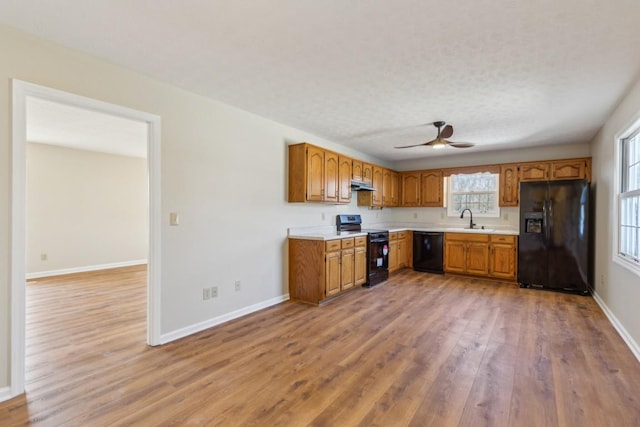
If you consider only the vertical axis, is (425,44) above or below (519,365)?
above

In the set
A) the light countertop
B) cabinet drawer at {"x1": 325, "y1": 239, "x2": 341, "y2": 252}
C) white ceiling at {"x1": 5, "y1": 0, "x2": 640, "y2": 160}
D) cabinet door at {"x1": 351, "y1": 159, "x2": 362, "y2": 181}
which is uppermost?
white ceiling at {"x1": 5, "y1": 0, "x2": 640, "y2": 160}

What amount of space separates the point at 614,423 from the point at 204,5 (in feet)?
11.3

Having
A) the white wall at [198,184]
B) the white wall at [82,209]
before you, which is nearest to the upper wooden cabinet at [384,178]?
the white wall at [198,184]

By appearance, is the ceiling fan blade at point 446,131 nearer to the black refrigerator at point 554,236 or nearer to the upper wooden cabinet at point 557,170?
the black refrigerator at point 554,236

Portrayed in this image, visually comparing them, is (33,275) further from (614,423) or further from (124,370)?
(614,423)

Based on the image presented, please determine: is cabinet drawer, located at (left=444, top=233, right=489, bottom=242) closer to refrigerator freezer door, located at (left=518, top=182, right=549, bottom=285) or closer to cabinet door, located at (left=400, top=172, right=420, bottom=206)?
refrigerator freezer door, located at (left=518, top=182, right=549, bottom=285)

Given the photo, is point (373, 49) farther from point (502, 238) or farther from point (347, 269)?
point (502, 238)

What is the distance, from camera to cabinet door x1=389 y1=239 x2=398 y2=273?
19.6ft

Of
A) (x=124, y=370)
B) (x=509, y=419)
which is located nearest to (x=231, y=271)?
(x=124, y=370)

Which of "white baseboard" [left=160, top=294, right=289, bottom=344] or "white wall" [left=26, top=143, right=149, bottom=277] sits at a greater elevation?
"white wall" [left=26, top=143, right=149, bottom=277]

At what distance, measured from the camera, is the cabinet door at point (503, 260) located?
17.7 feet

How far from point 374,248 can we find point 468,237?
192 cm

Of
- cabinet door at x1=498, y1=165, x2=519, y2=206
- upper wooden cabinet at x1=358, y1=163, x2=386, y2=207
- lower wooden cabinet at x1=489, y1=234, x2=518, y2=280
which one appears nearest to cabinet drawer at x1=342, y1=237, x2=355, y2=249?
upper wooden cabinet at x1=358, y1=163, x2=386, y2=207

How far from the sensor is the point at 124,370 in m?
2.48
